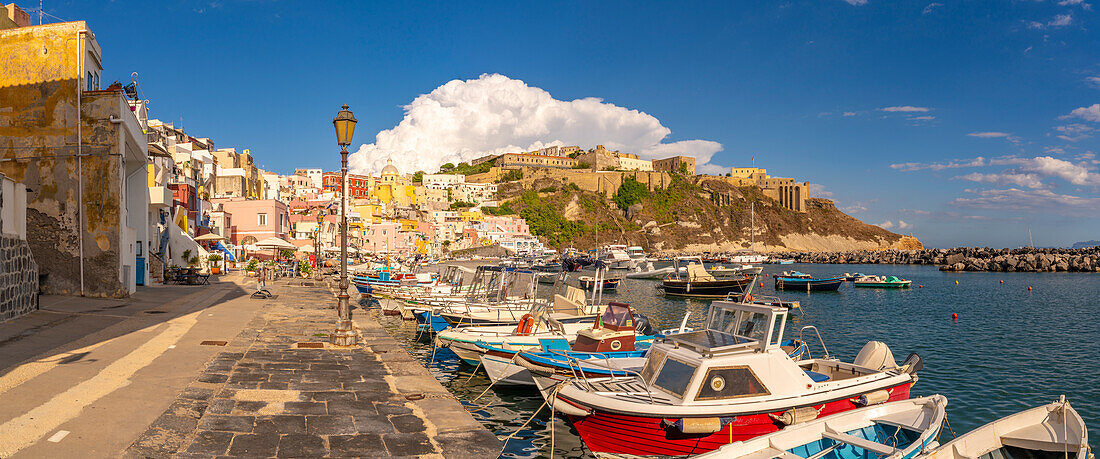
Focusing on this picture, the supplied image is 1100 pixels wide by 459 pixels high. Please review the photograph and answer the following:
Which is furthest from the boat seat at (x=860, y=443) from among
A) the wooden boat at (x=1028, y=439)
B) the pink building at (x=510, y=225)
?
the pink building at (x=510, y=225)

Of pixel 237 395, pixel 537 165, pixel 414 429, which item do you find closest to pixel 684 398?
pixel 414 429

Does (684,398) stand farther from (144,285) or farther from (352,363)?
(144,285)

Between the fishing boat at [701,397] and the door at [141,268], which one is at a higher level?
the door at [141,268]

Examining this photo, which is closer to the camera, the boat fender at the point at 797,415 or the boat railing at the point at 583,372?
the boat fender at the point at 797,415

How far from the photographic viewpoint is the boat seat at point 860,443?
21.7 ft

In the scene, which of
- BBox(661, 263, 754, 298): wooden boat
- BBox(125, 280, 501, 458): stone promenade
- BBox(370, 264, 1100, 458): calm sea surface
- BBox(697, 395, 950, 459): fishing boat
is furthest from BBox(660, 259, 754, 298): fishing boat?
BBox(697, 395, 950, 459): fishing boat

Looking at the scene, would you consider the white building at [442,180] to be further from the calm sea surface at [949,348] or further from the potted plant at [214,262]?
the calm sea surface at [949,348]

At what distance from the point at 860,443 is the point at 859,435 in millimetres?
1159

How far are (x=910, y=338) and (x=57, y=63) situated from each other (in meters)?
32.0

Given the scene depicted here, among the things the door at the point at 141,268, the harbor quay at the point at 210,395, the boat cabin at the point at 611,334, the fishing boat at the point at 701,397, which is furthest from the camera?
the door at the point at 141,268

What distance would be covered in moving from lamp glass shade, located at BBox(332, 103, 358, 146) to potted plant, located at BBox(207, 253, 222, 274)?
3011cm

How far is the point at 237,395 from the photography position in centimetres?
836

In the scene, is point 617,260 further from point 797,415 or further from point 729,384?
point 729,384

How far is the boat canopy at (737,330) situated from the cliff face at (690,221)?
117462 millimetres
